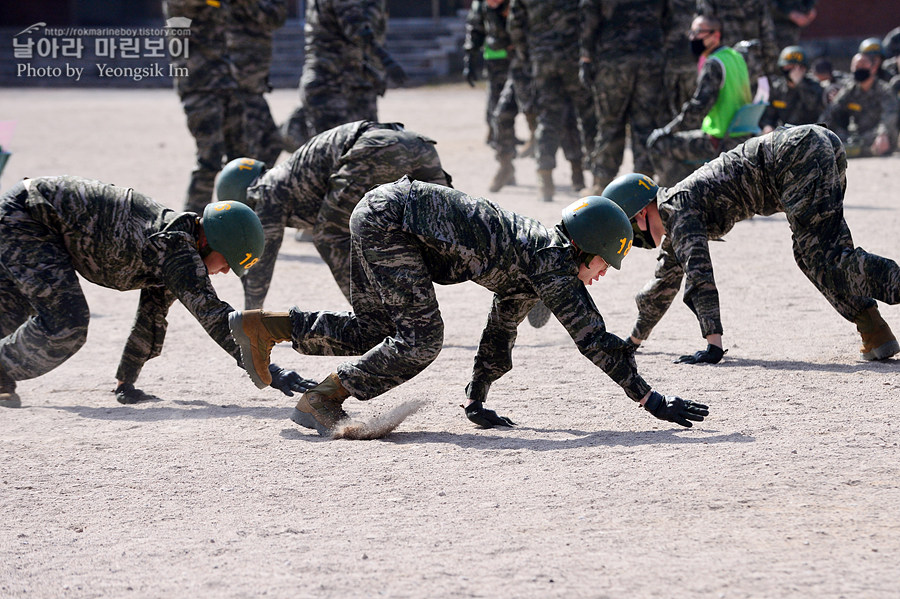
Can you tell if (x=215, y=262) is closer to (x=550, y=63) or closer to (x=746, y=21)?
(x=550, y=63)

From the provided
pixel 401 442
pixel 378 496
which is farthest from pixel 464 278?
pixel 378 496

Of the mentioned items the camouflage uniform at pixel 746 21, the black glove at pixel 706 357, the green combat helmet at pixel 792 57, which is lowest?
the black glove at pixel 706 357

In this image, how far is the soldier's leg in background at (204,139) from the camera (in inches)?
441

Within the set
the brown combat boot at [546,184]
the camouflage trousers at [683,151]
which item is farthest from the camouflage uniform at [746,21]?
the camouflage trousers at [683,151]

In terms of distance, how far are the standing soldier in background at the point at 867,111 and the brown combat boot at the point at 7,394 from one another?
12.2m

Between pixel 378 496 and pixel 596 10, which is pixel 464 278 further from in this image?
pixel 596 10

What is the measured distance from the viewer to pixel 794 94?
1594 centimetres

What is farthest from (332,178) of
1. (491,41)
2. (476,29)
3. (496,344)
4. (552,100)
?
(476,29)

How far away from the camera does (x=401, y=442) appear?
548 centimetres

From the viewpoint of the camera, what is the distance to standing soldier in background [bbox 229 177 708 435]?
5.16 meters

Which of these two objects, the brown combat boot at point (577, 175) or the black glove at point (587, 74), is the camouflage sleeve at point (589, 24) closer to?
the black glove at point (587, 74)

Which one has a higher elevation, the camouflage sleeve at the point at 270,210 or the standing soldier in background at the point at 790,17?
the standing soldier in background at the point at 790,17

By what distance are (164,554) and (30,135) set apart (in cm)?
1854

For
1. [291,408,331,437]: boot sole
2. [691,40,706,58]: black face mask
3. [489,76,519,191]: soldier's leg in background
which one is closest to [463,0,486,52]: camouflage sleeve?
[489,76,519,191]: soldier's leg in background
